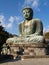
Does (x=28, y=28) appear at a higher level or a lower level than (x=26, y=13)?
lower

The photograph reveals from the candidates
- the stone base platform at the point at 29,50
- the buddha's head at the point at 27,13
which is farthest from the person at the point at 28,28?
the stone base platform at the point at 29,50

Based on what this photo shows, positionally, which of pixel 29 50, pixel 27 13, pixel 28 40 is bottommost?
pixel 29 50

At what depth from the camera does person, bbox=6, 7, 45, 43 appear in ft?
43.9

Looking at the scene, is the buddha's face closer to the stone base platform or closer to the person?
the person

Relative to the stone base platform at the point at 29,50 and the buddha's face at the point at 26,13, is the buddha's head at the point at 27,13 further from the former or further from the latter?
the stone base platform at the point at 29,50

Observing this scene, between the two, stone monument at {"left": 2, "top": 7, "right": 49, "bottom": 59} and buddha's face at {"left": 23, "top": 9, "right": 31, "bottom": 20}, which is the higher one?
buddha's face at {"left": 23, "top": 9, "right": 31, "bottom": 20}

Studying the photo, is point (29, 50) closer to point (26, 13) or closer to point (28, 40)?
point (28, 40)

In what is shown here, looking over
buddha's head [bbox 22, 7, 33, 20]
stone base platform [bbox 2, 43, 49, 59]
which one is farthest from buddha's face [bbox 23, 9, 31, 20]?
stone base platform [bbox 2, 43, 49, 59]

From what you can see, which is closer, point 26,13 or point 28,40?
point 28,40

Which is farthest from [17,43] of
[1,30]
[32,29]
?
[1,30]

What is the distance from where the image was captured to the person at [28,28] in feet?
43.9

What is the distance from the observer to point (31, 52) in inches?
487

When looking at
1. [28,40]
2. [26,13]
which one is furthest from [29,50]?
[26,13]

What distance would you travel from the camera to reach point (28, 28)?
13945 millimetres
